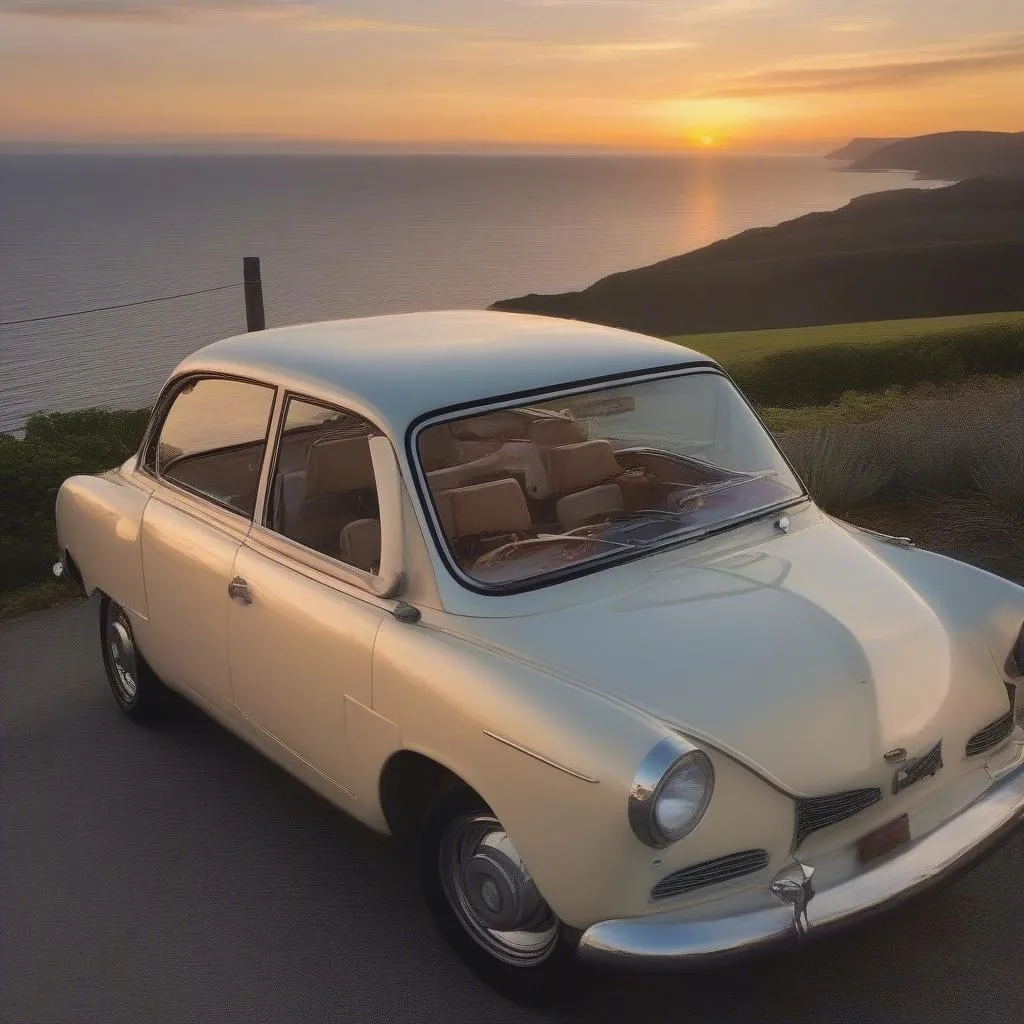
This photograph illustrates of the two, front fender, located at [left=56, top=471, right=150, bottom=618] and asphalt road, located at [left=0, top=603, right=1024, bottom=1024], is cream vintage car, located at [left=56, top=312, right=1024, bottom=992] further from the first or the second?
asphalt road, located at [left=0, top=603, right=1024, bottom=1024]

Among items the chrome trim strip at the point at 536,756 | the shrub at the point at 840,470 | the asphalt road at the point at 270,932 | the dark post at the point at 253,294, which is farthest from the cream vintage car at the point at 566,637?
the dark post at the point at 253,294

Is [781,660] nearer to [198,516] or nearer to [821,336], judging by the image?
[198,516]

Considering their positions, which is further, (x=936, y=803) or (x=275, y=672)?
(x=275, y=672)

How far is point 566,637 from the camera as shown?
319 cm

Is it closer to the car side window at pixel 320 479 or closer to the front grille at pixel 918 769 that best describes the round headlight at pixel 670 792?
the front grille at pixel 918 769

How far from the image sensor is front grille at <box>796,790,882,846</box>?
2.85m

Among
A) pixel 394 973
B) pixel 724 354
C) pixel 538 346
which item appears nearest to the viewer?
pixel 394 973

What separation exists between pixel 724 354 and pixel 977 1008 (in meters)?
15.9

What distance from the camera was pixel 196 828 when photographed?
14.4ft

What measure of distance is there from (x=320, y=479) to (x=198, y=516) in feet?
2.14

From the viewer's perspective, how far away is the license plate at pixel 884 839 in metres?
2.94

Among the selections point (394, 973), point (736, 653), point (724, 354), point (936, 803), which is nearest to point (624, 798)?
point (736, 653)

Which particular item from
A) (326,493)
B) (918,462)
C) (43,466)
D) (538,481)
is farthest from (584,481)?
(43,466)

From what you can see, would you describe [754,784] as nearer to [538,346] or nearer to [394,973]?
[394,973]
